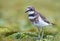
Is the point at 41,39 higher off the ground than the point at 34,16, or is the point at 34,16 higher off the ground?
the point at 34,16

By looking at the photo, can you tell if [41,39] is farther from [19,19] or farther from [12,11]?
[12,11]

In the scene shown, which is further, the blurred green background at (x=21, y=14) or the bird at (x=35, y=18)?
the blurred green background at (x=21, y=14)

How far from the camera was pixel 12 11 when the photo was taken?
23.5 metres

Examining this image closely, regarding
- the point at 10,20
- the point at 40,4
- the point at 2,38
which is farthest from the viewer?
the point at 40,4

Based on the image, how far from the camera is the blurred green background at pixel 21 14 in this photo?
16.4 m

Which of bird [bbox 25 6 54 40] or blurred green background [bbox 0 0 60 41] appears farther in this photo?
blurred green background [bbox 0 0 60 41]

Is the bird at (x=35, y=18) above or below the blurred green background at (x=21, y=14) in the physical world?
above

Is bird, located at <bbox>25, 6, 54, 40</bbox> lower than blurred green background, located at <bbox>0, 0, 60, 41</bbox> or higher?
higher

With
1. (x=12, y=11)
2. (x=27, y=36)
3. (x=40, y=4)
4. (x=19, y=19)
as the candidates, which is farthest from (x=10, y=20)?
(x=27, y=36)

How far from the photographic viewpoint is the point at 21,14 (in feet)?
73.7

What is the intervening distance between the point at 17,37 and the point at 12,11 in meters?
9.49

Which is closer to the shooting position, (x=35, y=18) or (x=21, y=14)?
(x=35, y=18)

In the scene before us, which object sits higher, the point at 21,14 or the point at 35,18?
the point at 35,18

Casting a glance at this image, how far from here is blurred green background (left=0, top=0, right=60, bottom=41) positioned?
53.9 ft
